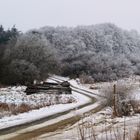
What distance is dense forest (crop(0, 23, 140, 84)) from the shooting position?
56.4 metres

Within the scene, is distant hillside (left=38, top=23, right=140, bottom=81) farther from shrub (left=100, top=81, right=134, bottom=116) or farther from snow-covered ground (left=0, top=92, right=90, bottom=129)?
snow-covered ground (left=0, top=92, right=90, bottom=129)

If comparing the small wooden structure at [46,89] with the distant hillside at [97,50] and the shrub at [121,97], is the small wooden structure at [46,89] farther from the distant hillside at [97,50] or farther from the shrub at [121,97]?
the distant hillside at [97,50]

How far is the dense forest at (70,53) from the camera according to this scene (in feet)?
185

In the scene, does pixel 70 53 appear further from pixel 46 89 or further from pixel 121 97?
pixel 121 97

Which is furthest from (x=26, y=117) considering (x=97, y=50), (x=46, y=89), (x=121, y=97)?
(x=97, y=50)

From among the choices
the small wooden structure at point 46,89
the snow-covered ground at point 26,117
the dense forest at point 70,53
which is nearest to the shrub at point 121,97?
the snow-covered ground at point 26,117

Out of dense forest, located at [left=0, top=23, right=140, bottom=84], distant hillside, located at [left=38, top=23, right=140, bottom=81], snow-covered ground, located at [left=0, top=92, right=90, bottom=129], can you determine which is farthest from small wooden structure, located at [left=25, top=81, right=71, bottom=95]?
distant hillside, located at [left=38, top=23, right=140, bottom=81]

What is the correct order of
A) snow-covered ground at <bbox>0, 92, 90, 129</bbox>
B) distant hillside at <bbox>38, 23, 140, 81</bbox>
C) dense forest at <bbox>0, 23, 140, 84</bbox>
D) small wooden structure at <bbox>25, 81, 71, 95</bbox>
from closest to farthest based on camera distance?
snow-covered ground at <bbox>0, 92, 90, 129</bbox>
small wooden structure at <bbox>25, 81, 71, 95</bbox>
dense forest at <bbox>0, 23, 140, 84</bbox>
distant hillside at <bbox>38, 23, 140, 81</bbox>

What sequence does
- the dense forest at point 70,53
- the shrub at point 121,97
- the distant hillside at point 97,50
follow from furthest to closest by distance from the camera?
the distant hillside at point 97,50, the dense forest at point 70,53, the shrub at point 121,97

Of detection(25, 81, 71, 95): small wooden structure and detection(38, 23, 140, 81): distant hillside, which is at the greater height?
detection(38, 23, 140, 81): distant hillside

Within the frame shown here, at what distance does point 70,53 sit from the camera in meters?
98.1

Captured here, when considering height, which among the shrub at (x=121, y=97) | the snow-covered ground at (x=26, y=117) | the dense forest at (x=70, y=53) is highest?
the dense forest at (x=70, y=53)

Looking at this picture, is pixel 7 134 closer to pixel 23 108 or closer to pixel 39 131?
pixel 39 131

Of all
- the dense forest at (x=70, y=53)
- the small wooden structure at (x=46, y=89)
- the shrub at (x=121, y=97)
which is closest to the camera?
the shrub at (x=121, y=97)
